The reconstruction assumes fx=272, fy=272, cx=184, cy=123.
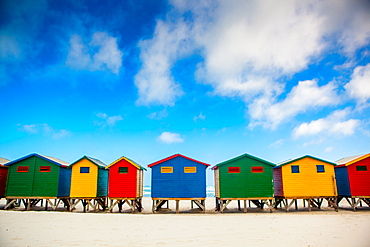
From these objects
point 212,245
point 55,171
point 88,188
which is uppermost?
point 55,171

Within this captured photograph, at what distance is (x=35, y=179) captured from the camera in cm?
2558

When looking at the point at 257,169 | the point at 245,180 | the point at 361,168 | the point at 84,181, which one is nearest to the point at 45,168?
the point at 84,181

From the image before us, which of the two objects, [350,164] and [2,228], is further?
[350,164]

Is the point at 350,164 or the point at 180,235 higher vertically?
the point at 350,164

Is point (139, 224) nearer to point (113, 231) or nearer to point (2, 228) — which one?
point (113, 231)

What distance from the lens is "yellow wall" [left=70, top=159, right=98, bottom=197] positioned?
982 inches

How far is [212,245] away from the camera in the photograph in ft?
37.5

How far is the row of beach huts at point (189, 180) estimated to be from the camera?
24.4 metres

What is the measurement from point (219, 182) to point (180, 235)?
11.8 metres

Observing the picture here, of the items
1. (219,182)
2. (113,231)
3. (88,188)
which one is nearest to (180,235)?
(113,231)

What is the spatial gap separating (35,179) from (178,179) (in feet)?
44.4

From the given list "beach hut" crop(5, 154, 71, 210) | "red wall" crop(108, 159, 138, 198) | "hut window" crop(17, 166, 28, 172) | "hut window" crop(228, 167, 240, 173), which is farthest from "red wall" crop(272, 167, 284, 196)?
"hut window" crop(17, 166, 28, 172)

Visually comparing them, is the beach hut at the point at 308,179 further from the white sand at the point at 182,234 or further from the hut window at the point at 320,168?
the white sand at the point at 182,234

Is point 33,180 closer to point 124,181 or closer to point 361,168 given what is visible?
point 124,181
